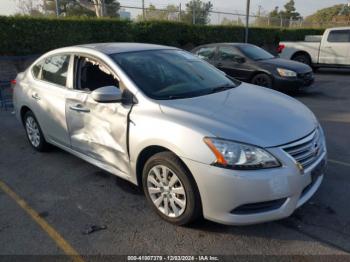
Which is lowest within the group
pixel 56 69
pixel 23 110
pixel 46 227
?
pixel 46 227

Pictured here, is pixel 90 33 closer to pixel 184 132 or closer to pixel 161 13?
pixel 161 13

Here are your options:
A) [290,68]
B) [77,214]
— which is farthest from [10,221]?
[290,68]

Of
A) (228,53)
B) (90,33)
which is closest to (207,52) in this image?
(228,53)

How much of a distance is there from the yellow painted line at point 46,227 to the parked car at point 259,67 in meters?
6.91

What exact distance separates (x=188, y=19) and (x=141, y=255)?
1830 cm

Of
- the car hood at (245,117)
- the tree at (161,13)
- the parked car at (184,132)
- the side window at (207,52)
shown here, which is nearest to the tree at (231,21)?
the tree at (161,13)

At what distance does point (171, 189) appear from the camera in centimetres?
310

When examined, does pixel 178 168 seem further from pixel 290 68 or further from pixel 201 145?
pixel 290 68

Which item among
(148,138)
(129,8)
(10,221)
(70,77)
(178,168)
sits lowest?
(10,221)

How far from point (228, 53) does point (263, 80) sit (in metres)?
1.36

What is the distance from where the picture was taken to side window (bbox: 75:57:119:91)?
3842mm

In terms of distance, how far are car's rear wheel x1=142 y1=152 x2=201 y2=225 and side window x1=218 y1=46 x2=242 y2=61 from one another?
704cm

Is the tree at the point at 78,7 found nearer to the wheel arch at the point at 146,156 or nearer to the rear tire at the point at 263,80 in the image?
the rear tire at the point at 263,80

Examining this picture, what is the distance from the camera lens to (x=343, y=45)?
1348 centimetres
